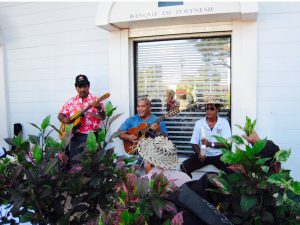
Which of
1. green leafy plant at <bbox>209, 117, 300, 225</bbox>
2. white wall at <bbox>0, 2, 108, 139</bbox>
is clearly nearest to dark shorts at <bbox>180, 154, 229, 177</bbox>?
white wall at <bbox>0, 2, 108, 139</bbox>

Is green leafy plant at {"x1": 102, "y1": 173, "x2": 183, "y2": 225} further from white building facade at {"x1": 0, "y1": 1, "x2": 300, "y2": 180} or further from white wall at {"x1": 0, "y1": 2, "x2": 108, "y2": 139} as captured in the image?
white wall at {"x1": 0, "y1": 2, "x2": 108, "y2": 139}

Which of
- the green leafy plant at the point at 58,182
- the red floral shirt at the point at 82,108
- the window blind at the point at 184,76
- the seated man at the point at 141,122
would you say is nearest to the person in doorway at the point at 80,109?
the red floral shirt at the point at 82,108

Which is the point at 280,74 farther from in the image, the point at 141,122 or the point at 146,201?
the point at 146,201

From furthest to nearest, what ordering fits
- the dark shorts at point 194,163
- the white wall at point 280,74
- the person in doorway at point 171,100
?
the person in doorway at point 171,100
the dark shorts at point 194,163
the white wall at point 280,74

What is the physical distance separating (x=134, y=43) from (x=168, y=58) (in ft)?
1.94

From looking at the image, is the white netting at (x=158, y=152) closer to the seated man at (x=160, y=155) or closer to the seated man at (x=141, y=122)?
the seated man at (x=160, y=155)

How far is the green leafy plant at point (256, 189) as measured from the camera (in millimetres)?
1287

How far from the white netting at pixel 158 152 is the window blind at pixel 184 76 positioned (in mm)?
2536

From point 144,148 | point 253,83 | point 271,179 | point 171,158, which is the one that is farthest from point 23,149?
point 253,83

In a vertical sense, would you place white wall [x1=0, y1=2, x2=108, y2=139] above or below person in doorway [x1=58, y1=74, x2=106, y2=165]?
above

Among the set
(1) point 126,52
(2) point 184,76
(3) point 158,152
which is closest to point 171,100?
(2) point 184,76

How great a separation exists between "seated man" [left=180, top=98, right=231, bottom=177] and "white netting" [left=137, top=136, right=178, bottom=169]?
200cm

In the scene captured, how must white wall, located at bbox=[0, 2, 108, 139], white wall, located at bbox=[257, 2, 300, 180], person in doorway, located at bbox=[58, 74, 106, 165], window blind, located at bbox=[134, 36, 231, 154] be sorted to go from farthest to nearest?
white wall, located at bbox=[0, 2, 108, 139]
window blind, located at bbox=[134, 36, 231, 154]
person in doorway, located at bbox=[58, 74, 106, 165]
white wall, located at bbox=[257, 2, 300, 180]

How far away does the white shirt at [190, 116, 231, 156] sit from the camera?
411 cm
